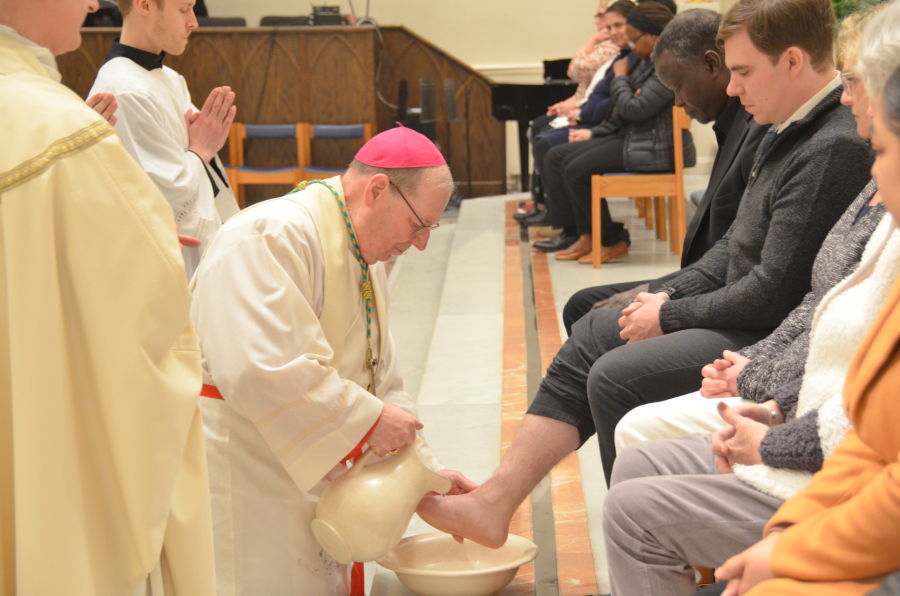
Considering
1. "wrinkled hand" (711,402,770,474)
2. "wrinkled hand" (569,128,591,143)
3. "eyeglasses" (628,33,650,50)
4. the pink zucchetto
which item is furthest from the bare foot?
"wrinkled hand" (569,128,591,143)

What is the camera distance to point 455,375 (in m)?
3.79

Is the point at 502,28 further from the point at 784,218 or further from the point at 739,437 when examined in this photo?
the point at 739,437

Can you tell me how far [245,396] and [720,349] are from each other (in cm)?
116

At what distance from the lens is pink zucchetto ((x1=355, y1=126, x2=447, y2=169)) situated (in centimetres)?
197

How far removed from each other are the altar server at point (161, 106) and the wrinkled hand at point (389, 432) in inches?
51.4

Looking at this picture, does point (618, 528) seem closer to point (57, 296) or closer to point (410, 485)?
point (410, 485)

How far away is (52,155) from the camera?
112 centimetres

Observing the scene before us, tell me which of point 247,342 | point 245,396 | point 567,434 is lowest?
point 567,434

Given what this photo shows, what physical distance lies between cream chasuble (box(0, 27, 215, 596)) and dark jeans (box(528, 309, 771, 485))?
114 cm

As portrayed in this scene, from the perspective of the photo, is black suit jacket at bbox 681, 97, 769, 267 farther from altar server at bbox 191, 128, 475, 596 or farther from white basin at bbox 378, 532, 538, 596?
white basin at bbox 378, 532, 538, 596

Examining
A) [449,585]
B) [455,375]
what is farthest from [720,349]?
[455,375]

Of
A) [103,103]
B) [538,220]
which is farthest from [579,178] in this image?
[103,103]

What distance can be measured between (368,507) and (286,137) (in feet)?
20.8

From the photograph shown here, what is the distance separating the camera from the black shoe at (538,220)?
646cm
